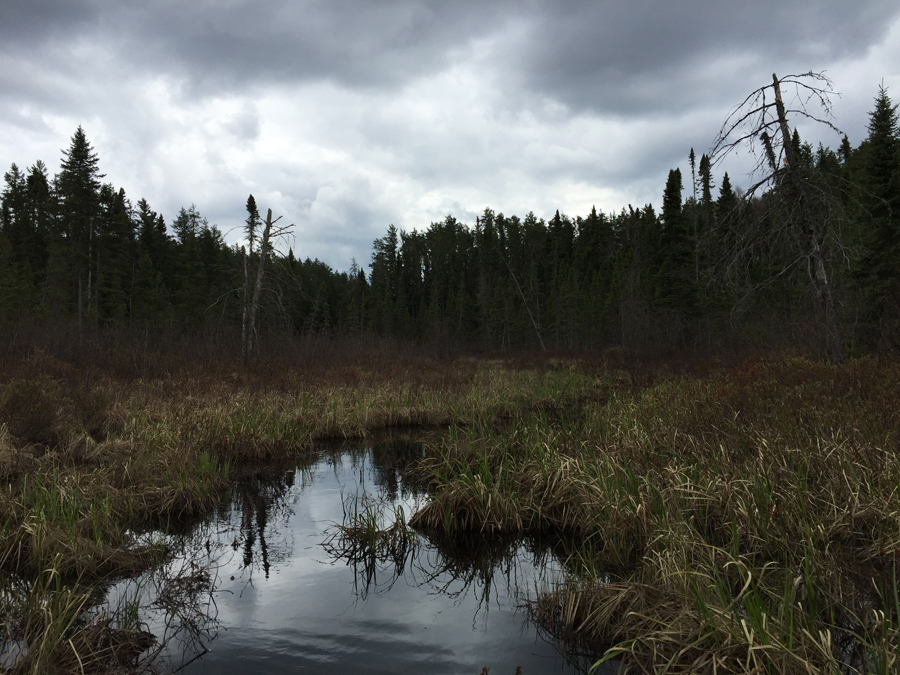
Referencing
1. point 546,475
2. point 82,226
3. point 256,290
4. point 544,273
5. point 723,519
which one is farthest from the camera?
point 544,273

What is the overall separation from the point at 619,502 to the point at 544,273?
225 ft

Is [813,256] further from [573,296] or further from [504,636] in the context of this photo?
Answer: [573,296]

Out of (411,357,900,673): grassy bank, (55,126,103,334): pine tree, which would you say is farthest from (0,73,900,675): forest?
(55,126,103,334): pine tree

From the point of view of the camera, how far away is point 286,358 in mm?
18578

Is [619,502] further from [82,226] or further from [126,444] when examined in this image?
[82,226]

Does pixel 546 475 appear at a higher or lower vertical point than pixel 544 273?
lower

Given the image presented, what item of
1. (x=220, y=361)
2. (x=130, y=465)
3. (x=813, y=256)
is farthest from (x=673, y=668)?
Result: (x=220, y=361)

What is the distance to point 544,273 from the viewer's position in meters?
71.8

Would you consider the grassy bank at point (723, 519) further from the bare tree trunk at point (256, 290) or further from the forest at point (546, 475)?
the bare tree trunk at point (256, 290)

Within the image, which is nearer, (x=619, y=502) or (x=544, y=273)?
(x=619, y=502)

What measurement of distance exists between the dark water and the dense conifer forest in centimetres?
892

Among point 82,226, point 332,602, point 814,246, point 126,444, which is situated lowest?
point 332,602

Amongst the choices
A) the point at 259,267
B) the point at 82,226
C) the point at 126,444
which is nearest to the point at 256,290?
the point at 259,267

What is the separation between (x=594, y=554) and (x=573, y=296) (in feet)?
158
